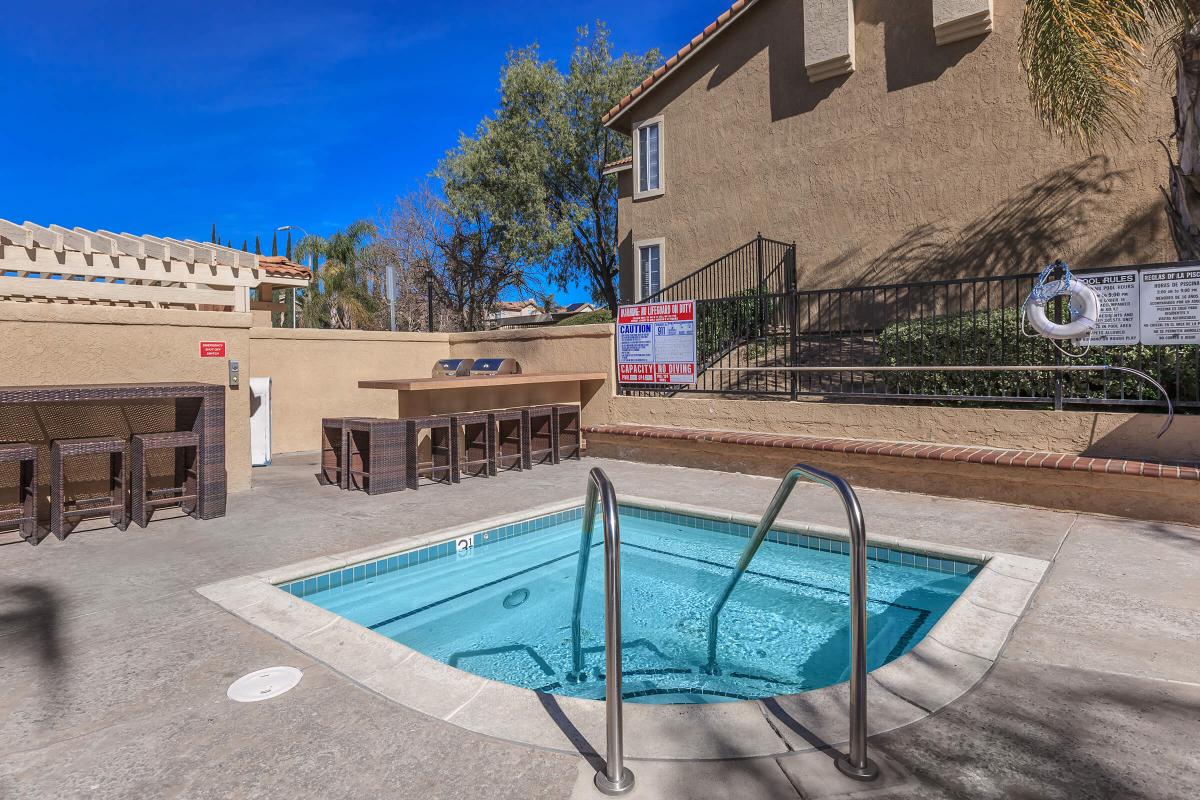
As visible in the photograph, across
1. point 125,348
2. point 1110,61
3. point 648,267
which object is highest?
point 648,267

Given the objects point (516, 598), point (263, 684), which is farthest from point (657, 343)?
point (263, 684)

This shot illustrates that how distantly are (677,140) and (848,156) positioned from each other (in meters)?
4.21

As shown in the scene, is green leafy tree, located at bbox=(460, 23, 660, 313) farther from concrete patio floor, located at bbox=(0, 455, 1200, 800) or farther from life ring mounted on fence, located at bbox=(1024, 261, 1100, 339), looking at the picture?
concrete patio floor, located at bbox=(0, 455, 1200, 800)

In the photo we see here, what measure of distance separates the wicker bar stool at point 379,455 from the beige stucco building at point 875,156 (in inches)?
357

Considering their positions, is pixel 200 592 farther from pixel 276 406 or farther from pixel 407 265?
pixel 407 265

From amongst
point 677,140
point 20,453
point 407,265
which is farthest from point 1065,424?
point 407,265

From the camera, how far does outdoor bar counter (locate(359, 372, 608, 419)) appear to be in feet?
30.3

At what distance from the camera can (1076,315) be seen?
6004mm

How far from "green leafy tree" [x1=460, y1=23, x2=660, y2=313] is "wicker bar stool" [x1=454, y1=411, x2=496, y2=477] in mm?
15280

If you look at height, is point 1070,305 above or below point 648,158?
below

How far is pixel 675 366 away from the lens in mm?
9039

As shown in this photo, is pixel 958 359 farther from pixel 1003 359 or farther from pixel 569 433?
pixel 569 433

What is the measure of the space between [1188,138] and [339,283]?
2827 cm

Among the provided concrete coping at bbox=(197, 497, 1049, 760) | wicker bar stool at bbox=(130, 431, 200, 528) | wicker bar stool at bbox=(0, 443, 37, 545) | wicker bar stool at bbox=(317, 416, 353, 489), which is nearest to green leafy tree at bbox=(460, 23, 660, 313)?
wicker bar stool at bbox=(317, 416, 353, 489)
